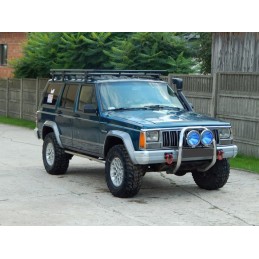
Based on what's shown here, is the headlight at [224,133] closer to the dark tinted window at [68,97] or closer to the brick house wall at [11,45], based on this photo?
the dark tinted window at [68,97]

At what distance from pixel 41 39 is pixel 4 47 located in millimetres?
13474

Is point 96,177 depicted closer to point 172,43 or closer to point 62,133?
point 62,133

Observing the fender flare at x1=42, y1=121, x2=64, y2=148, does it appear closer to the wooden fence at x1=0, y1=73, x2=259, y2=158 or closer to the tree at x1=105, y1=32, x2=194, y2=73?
the wooden fence at x1=0, y1=73, x2=259, y2=158

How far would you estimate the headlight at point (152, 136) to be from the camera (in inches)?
362

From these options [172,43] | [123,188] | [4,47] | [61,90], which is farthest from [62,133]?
[4,47]

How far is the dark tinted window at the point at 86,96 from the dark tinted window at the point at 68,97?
30cm

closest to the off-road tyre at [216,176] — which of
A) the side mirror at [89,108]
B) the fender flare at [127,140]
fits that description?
the fender flare at [127,140]

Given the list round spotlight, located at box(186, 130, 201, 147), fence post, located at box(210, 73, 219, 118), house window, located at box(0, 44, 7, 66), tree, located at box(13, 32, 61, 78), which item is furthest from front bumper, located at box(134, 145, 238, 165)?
house window, located at box(0, 44, 7, 66)

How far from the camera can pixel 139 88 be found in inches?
429

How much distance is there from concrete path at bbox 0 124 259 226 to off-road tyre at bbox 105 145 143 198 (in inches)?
6.5

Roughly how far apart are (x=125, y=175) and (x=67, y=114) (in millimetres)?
2625

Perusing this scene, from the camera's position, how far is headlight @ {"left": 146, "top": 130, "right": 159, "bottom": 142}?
9.20 meters

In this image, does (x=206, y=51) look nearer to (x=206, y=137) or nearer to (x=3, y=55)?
(x=206, y=137)

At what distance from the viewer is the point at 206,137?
376 inches
